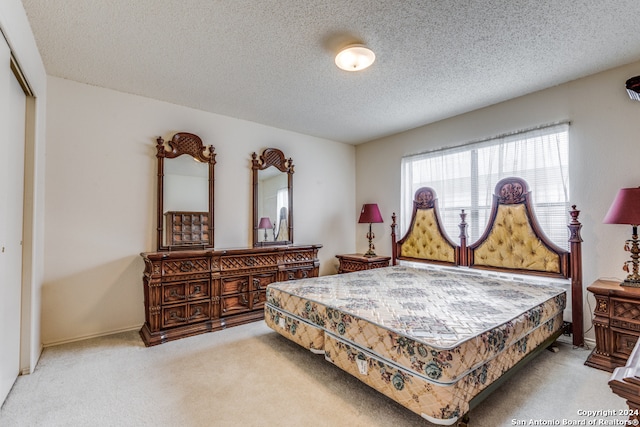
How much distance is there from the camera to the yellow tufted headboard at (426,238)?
3.85 metres

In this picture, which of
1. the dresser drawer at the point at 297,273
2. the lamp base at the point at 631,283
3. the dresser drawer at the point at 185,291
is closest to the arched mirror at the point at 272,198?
the dresser drawer at the point at 297,273

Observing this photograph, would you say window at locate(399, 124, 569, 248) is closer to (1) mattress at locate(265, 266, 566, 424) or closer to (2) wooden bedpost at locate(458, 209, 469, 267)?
(2) wooden bedpost at locate(458, 209, 469, 267)

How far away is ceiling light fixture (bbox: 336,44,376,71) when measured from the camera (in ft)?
7.68

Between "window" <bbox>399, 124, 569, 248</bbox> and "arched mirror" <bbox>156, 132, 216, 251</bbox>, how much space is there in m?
2.82

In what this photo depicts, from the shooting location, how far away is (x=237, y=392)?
2.05 m

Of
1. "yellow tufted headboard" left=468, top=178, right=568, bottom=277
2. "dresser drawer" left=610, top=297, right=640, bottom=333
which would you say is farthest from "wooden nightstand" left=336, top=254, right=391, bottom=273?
"dresser drawer" left=610, top=297, right=640, bottom=333

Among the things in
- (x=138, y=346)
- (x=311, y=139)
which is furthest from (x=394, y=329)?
(x=311, y=139)

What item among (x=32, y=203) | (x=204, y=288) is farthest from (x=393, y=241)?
(x=32, y=203)

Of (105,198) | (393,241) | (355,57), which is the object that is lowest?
(393,241)

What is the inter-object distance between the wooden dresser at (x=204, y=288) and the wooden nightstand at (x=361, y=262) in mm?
1098

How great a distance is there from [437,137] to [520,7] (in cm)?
223

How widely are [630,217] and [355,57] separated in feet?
8.24

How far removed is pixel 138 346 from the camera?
111 inches

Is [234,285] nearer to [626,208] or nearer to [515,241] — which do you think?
[515,241]
